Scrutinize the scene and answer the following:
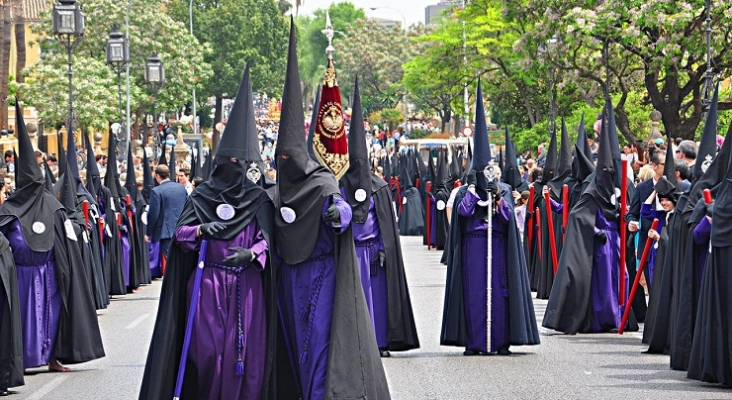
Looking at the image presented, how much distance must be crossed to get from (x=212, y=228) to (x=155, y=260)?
16.6 meters

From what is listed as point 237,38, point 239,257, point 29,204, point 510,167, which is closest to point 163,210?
point 510,167

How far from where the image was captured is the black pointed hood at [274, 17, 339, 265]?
32.2 ft

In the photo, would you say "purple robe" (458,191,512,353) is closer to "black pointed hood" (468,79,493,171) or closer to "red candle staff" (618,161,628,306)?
"black pointed hood" (468,79,493,171)

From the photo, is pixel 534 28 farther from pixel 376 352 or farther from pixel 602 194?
pixel 376 352

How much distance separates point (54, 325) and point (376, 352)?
14.6 feet

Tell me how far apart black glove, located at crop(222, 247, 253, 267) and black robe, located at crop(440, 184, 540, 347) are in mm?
5109

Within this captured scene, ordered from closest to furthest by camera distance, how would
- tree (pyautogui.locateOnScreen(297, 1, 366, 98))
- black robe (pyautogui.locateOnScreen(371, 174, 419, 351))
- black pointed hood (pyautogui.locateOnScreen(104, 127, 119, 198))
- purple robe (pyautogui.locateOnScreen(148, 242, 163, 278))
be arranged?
black robe (pyautogui.locateOnScreen(371, 174, 419, 351))
black pointed hood (pyautogui.locateOnScreen(104, 127, 119, 198))
purple robe (pyautogui.locateOnScreen(148, 242, 163, 278))
tree (pyautogui.locateOnScreen(297, 1, 366, 98))

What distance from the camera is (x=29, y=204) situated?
13078mm

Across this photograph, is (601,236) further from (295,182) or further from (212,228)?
(212,228)

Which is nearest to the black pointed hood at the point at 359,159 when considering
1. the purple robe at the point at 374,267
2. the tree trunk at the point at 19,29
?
the purple robe at the point at 374,267

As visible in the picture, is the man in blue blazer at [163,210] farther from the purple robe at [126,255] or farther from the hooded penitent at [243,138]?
the hooded penitent at [243,138]

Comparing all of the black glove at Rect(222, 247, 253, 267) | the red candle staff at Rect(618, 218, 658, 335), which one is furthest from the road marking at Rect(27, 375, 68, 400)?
the red candle staff at Rect(618, 218, 658, 335)

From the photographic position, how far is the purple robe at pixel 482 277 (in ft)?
47.4

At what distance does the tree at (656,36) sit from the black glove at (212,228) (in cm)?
2480
